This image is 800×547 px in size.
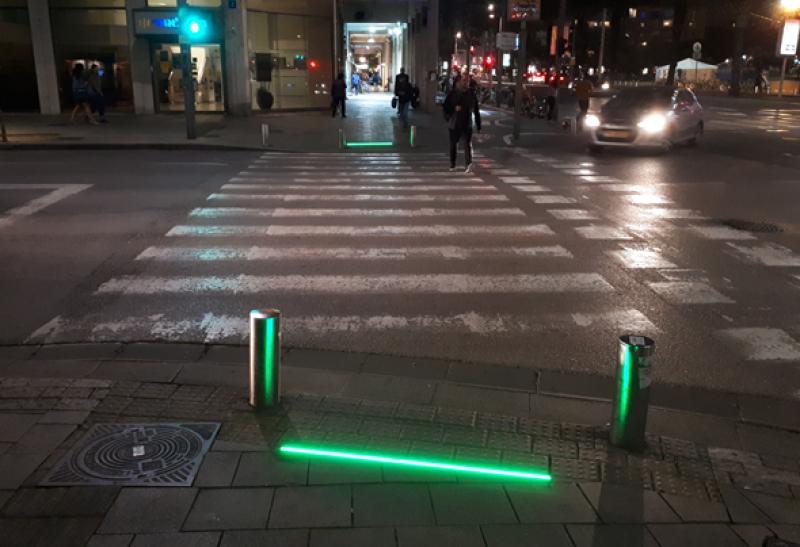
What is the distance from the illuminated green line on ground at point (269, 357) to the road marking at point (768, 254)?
6513 millimetres

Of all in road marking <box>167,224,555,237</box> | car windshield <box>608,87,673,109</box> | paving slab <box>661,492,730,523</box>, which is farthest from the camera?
car windshield <box>608,87,673,109</box>

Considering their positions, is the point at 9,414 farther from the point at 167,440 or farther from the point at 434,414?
the point at 434,414

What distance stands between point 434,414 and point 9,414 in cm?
270

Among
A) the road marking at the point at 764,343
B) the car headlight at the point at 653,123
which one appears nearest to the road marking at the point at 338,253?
the road marking at the point at 764,343

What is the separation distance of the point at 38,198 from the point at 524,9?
697 inches

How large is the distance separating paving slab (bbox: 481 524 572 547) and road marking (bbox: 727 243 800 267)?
6.36m

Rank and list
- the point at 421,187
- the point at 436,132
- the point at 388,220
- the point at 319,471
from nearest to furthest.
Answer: the point at 319,471 → the point at 388,220 → the point at 421,187 → the point at 436,132

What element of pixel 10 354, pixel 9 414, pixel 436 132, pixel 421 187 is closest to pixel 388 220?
pixel 421 187

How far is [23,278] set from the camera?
24.9ft

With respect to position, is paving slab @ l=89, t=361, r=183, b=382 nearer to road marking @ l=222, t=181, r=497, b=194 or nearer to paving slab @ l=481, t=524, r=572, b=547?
paving slab @ l=481, t=524, r=572, b=547

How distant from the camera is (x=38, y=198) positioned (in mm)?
12055

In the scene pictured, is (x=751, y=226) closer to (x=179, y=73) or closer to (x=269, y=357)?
(x=269, y=357)

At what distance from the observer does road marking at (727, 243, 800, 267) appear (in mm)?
8508

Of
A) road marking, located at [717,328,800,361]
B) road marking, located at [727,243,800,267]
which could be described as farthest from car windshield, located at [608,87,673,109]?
road marking, located at [717,328,800,361]
